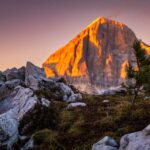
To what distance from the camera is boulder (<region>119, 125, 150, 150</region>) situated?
12852 mm

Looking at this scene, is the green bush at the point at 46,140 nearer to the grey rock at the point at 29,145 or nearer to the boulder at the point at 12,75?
the grey rock at the point at 29,145

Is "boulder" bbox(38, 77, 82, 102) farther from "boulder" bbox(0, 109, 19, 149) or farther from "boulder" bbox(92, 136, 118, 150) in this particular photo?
"boulder" bbox(92, 136, 118, 150)

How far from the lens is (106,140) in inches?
586

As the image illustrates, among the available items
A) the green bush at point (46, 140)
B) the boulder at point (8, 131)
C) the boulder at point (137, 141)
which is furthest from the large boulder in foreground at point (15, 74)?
the boulder at point (137, 141)

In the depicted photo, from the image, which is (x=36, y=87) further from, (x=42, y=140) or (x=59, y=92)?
(x=42, y=140)

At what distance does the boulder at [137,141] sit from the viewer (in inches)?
506

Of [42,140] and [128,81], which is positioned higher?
[128,81]

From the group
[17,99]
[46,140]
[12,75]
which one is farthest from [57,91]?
[46,140]

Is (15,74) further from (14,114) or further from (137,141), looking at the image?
(137,141)

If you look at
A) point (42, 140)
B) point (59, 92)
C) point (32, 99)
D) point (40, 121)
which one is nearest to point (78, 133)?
point (42, 140)

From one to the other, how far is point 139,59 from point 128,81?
1.85 meters

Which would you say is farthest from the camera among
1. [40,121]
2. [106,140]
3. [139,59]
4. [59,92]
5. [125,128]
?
[59,92]

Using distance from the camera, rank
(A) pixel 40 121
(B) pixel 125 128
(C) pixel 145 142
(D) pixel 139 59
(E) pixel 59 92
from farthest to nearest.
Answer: (E) pixel 59 92 → (A) pixel 40 121 → (D) pixel 139 59 → (B) pixel 125 128 → (C) pixel 145 142

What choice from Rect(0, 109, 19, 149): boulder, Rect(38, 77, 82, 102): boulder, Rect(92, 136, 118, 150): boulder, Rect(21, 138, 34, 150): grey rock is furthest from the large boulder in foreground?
Rect(92, 136, 118, 150): boulder
